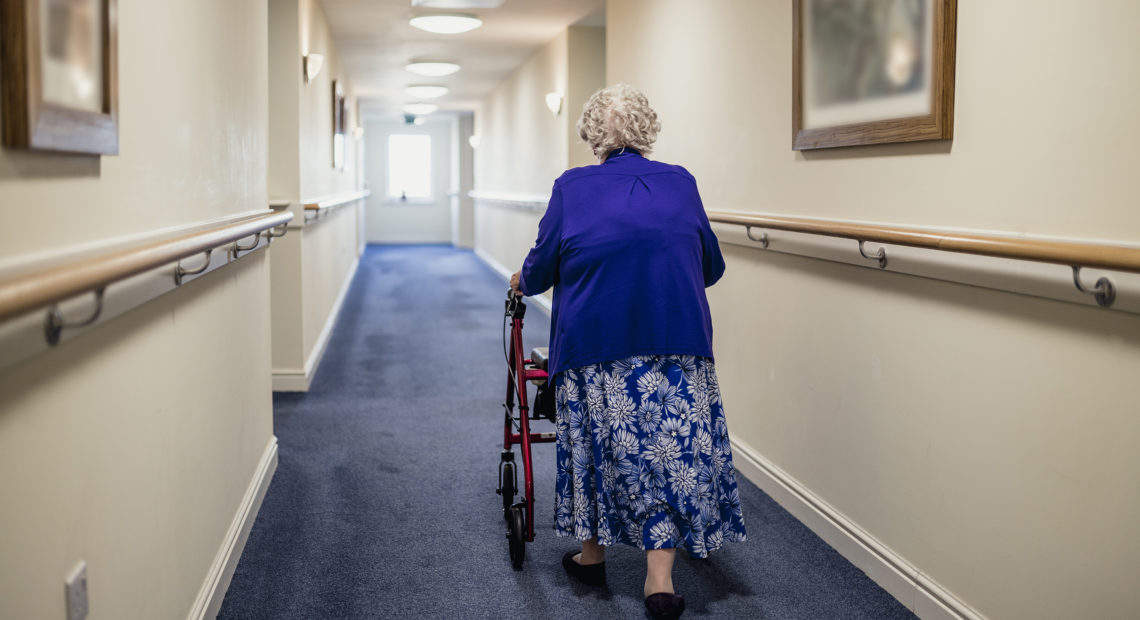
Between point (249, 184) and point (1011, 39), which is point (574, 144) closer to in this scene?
point (249, 184)

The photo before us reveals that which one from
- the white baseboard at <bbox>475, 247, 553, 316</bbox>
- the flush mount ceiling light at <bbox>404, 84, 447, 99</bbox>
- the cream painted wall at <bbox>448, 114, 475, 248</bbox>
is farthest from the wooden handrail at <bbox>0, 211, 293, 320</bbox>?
the cream painted wall at <bbox>448, 114, 475, 248</bbox>

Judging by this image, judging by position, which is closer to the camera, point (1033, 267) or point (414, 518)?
point (1033, 267)

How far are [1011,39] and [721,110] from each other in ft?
7.12

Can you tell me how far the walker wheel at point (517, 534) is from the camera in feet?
9.97

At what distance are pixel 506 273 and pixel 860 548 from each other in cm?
1018

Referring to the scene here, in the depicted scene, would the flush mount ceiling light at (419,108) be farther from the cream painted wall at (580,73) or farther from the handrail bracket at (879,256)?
the handrail bracket at (879,256)

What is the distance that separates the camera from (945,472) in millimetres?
2619

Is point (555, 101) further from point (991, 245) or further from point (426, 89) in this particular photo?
point (991, 245)

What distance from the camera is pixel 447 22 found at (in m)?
7.71

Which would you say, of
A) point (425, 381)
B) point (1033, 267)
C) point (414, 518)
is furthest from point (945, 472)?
point (425, 381)

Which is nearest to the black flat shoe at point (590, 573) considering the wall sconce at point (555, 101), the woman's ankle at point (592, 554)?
the woman's ankle at point (592, 554)

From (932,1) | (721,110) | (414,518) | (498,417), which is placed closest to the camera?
(932,1)

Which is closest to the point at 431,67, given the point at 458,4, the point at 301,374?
the point at 458,4

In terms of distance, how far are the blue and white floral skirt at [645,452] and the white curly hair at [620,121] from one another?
2.17 feet
